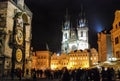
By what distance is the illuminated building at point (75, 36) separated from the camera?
130625 millimetres

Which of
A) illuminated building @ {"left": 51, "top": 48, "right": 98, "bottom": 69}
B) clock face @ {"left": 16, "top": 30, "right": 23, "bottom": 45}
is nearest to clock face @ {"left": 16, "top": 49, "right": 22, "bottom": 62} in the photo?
clock face @ {"left": 16, "top": 30, "right": 23, "bottom": 45}

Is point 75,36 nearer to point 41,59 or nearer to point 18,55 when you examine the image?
point 41,59

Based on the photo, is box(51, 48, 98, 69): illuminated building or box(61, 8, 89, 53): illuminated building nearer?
box(51, 48, 98, 69): illuminated building

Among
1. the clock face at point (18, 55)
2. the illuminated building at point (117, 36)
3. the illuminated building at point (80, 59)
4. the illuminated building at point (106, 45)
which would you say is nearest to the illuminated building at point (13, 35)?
the clock face at point (18, 55)

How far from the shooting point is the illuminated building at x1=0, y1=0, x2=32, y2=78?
3841 cm

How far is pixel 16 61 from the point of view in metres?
41.7

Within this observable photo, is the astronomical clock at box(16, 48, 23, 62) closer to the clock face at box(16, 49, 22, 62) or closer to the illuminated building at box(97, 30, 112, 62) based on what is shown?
the clock face at box(16, 49, 22, 62)

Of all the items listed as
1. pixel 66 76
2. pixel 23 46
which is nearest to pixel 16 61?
pixel 23 46

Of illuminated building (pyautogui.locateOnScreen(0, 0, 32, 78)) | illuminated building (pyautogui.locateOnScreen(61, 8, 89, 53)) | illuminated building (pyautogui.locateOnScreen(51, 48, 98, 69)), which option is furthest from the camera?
illuminated building (pyautogui.locateOnScreen(61, 8, 89, 53))

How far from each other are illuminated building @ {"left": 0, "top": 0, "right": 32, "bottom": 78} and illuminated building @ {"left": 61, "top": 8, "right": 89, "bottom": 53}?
8414cm

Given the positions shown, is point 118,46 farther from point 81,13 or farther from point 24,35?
point 81,13

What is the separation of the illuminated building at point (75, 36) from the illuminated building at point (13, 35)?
8414 centimetres

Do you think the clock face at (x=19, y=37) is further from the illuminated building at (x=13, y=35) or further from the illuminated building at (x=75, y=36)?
the illuminated building at (x=75, y=36)

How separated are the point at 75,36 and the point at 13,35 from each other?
325 feet
